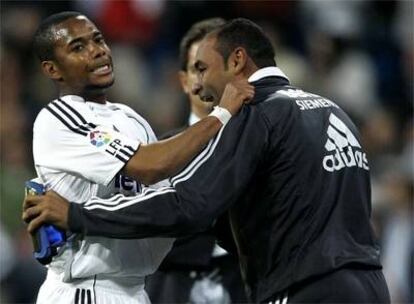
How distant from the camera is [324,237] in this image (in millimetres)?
5781

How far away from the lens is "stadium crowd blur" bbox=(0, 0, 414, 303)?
12180 mm

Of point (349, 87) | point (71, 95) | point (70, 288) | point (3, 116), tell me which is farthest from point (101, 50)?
point (349, 87)

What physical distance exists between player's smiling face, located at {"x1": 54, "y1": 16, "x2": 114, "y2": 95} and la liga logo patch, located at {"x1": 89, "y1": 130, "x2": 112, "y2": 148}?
1.26ft

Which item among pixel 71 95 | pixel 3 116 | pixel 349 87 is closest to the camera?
pixel 71 95

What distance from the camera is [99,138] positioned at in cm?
586

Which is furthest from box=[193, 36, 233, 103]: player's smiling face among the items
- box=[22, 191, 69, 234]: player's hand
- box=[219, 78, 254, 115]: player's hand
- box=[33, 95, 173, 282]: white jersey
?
box=[22, 191, 69, 234]: player's hand

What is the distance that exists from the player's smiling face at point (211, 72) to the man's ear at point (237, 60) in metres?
0.03

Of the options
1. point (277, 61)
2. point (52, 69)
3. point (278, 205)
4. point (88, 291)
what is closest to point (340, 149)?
point (278, 205)

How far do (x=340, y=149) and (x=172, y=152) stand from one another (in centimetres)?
85

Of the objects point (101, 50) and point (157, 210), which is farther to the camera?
point (101, 50)

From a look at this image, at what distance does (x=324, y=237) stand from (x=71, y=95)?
1491 millimetres

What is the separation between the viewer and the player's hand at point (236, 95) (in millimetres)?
5813

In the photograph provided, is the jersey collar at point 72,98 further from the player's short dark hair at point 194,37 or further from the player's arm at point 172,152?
the player's short dark hair at point 194,37

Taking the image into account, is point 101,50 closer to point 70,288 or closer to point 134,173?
point 134,173
